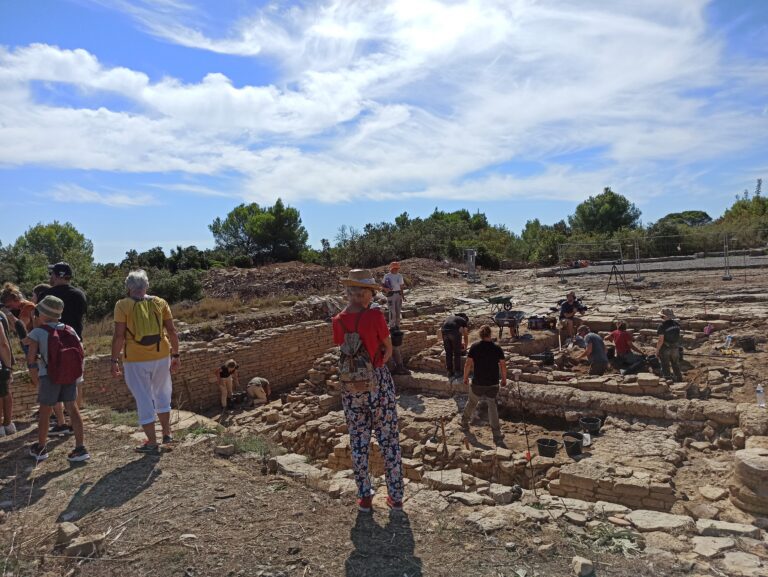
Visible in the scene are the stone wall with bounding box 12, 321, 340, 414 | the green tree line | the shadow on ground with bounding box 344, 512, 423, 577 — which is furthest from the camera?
the green tree line

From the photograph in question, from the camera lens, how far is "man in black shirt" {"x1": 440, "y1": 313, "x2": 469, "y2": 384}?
988 cm

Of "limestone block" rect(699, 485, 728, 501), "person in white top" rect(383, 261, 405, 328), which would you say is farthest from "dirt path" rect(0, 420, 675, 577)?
"person in white top" rect(383, 261, 405, 328)

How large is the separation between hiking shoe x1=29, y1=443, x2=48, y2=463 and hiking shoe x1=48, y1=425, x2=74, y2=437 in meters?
0.61

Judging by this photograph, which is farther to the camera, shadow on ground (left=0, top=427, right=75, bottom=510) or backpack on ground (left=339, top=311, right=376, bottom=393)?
shadow on ground (left=0, top=427, right=75, bottom=510)

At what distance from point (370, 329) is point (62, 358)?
10.5 ft

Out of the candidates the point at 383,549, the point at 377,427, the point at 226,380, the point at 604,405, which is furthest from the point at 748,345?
the point at 226,380

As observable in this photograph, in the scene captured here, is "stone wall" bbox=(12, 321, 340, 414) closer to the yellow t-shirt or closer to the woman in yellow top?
the woman in yellow top

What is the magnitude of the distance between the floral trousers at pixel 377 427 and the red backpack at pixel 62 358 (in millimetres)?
2904

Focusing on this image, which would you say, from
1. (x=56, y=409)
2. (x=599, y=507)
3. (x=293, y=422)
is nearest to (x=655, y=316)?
(x=293, y=422)

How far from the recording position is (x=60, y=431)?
6.29 meters

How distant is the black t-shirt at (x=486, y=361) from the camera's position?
762 cm

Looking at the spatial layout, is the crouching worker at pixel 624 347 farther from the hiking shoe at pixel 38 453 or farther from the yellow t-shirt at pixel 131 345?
the hiking shoe at pixel 38 453

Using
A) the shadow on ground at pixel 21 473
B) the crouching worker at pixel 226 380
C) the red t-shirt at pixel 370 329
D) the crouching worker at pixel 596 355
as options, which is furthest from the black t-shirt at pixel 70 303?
the crouching worker at pixel 596 355

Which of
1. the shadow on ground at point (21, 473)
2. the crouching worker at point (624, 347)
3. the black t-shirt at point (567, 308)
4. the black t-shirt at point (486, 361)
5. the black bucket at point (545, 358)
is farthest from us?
the black t-shirt at point (567, 308)
